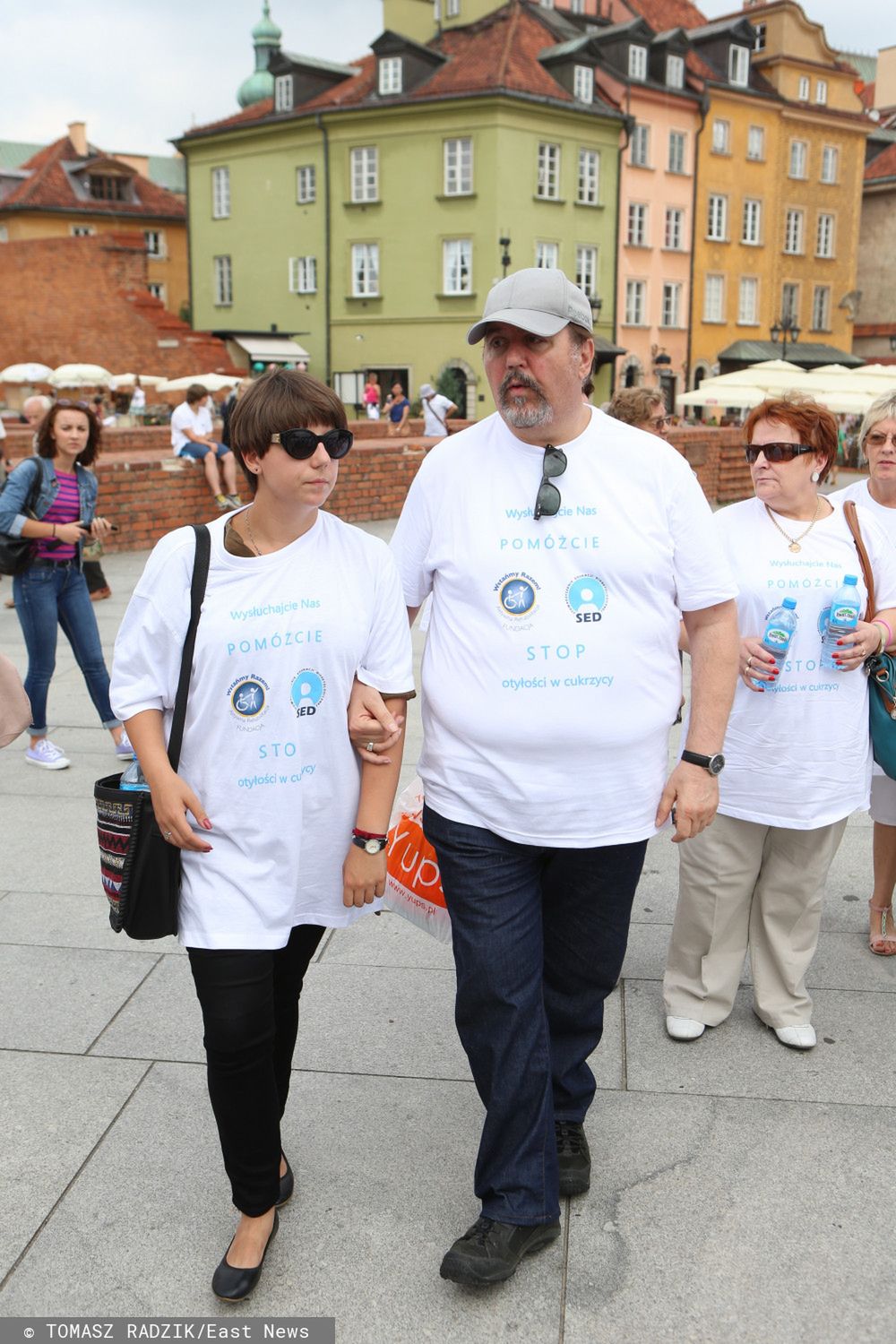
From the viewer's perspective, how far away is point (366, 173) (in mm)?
43656

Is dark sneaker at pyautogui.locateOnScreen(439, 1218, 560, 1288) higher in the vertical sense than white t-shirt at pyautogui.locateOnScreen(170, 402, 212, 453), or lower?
lower

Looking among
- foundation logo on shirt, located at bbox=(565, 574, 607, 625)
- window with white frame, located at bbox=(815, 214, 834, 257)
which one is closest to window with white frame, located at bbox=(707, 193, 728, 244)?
window with white frame, located at bbox=(815, 214, 834, 257)

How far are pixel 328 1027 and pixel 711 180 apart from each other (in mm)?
50369

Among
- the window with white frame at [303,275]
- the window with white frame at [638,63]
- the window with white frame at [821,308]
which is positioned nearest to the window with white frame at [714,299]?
the window with white frame at [821,308]

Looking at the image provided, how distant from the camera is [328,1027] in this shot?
12.4ft

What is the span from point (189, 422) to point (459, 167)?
3127cm

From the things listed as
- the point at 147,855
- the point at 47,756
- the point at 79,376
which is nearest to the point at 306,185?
the point at 79,376

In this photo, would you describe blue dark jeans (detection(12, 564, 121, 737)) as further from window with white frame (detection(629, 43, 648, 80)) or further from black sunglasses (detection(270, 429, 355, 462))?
window with white frame (detection(629, 43, 648, 80))

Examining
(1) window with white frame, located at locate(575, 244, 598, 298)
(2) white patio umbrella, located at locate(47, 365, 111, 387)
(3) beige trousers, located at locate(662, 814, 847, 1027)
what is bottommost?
(3) beige trousers, located at locate(662, 814, 847, 1027)

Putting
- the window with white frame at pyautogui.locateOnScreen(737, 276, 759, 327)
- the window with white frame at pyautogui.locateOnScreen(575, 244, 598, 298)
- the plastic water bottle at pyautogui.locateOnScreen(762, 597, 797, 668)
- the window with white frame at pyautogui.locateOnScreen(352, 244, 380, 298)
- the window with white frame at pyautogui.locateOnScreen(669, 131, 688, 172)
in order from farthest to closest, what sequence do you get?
the window with white frame at pyautogui.locateOnScreen(737, 276, 759, 327) → the window with white frame at pyautogui.locateOnScreen(669, 131, 688, 172) → the window with white frame at pyautogui.locateOnScreen(575, 244, 598, 298) → the window with white frame at pyautogui.locateOnScreen(352, 244, 380, 298) → the plastic water bottle at pyautogui.locateOnScreen(762, 597, 797, 668)

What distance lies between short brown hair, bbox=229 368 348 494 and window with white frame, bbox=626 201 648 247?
153 ft

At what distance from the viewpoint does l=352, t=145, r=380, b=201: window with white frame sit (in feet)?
142

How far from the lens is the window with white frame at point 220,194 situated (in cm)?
4838

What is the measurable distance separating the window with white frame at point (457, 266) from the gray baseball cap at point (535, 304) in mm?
41647
